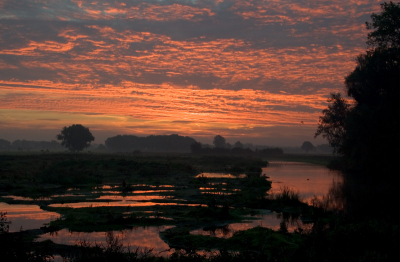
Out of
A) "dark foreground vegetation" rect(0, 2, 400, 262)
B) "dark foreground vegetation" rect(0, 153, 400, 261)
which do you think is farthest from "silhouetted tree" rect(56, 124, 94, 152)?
"dark foreground vegetation" rect(0, 153, 400, 261)

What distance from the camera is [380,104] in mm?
43156

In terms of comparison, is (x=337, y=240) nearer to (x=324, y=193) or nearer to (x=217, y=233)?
(x=217, y=233)

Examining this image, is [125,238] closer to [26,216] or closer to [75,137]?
[26,216]

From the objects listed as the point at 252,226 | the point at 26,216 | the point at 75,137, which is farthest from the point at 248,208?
the point at 75,137

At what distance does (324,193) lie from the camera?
30.1 m

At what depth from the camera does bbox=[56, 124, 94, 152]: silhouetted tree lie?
163m

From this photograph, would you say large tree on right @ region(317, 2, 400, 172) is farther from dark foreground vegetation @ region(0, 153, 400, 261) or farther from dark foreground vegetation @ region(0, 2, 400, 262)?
dark foreground vegetation @ region(0, 153, 400, 261)

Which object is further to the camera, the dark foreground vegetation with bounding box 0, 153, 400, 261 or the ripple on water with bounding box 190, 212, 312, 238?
the ripple on water with bounding box 190, 212, 312, 238

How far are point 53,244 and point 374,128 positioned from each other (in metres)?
39.6

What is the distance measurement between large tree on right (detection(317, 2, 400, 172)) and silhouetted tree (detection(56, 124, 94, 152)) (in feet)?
458

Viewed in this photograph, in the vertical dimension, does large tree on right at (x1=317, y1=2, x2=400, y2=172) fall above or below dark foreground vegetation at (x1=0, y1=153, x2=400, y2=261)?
above

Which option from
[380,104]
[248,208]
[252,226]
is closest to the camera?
[252,226]

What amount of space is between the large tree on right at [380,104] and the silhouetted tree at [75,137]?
139628mm

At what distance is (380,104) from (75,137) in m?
143
